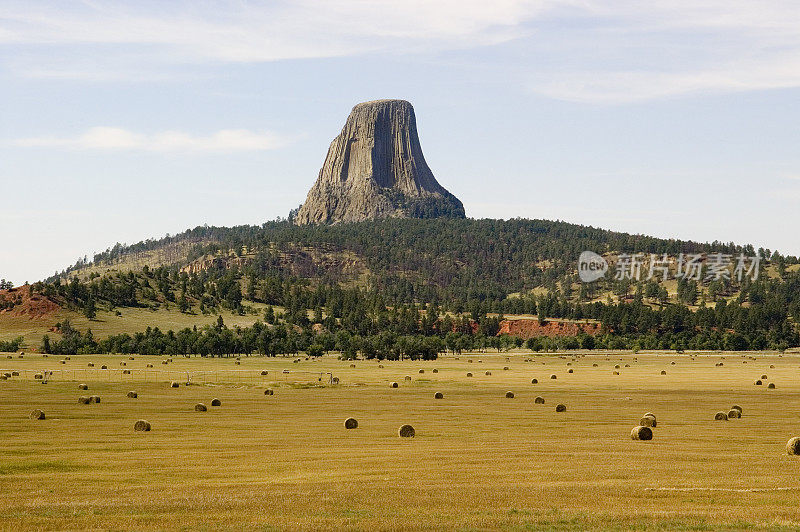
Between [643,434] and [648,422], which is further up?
[643,434]

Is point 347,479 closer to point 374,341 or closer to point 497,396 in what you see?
point 497,396

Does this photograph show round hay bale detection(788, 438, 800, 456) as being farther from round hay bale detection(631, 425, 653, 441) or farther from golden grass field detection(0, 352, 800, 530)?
round hay bale detection(631, 425, 653, 441)

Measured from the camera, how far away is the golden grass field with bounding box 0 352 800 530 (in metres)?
24.8

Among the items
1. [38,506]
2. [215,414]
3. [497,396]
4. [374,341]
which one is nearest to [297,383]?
[497,396]

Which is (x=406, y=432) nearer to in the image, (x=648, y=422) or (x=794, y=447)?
(x=648, y=422)

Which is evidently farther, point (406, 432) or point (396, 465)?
point (406, 432)

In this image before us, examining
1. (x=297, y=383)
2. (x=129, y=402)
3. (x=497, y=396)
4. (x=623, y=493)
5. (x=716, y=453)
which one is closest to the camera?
(x=623, y=493)

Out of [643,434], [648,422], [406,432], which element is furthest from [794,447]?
Result: [406,432]

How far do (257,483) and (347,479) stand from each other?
9.62 feet

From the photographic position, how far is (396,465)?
34.8 metres

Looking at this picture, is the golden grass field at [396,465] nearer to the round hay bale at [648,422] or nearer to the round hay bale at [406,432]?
the round hay bale at [406,432]

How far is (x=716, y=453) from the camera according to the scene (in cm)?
3759

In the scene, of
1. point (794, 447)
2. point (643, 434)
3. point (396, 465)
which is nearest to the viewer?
point (396, 465)

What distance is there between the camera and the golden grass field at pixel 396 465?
24.8 meters
